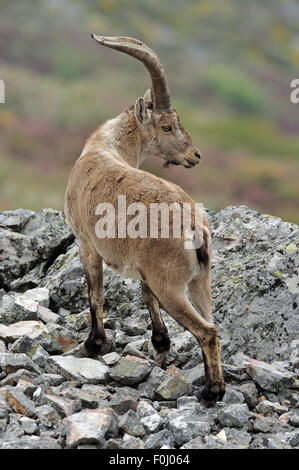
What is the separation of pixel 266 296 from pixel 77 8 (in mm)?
63299

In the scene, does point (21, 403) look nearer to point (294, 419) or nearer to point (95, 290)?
point (95, 290)

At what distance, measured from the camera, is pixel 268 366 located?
7555 mm

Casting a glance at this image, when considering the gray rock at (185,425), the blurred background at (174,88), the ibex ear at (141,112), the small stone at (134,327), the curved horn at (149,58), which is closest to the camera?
the gray rock at (185,425)

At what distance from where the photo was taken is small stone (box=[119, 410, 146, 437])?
6.41 meters

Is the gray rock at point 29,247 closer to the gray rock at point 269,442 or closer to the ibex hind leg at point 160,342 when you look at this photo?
the ibex hind leg at point 160,342

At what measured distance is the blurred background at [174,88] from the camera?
3127 centimetres

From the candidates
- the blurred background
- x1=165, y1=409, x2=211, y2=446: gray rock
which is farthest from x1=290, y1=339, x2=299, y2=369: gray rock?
the blurred background

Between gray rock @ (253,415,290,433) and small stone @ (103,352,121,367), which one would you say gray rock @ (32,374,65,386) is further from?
gray rock @ (253,415,290,433)

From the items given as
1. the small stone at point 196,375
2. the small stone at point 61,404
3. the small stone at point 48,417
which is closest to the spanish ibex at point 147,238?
the small stone at point 196,375

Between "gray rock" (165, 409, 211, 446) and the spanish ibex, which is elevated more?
the spanish ibex

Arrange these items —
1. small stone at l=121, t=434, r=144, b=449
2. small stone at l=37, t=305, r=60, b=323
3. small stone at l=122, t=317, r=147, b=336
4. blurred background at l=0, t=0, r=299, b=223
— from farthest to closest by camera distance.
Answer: blurred background at l=0, t=0, r=299, b=223 < small stone at l=37, t=305, r=60, b=323 < small stone at l=122, t=317, r=147, b=336 < small stone at l=121, t=434, r=144, b=449

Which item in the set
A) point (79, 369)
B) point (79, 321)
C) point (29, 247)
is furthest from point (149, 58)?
point (79, 369)

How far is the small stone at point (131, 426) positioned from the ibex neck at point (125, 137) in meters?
3.81

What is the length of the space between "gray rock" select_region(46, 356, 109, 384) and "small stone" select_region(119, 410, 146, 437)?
3.55 ft
